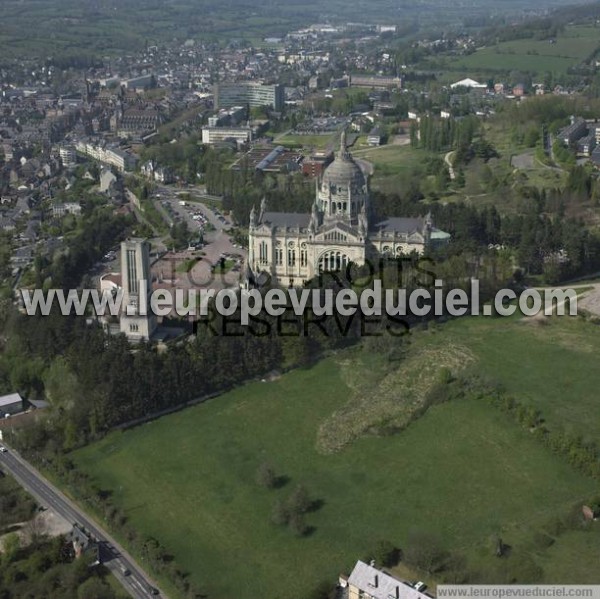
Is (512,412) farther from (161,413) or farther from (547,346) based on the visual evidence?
(161,413)

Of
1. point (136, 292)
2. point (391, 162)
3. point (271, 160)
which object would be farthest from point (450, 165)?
point (136, 292)

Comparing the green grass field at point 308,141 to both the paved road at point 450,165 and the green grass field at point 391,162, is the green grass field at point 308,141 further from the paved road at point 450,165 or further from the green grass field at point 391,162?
the paved road at point 450,165

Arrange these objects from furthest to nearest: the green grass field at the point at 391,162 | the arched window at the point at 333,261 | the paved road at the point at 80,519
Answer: the green grass field at the point at 391,162 < the arched window at the point at 333,261 < the paved road at the point at 80,519

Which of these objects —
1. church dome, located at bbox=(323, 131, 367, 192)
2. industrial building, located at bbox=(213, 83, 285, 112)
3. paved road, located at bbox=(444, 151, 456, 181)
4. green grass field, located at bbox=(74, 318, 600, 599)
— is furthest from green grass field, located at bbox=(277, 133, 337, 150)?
green grass field, located at bbox=(74, 318, 600, 599)

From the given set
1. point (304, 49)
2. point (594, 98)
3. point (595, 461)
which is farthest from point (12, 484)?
point (304, 49)

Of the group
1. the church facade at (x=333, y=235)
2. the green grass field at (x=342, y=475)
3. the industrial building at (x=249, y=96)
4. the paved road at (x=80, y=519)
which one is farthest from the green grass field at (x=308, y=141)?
the paved road at (x=80, y=519)

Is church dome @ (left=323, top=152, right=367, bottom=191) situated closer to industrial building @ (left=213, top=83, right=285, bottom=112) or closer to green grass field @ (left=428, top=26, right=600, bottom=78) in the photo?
industrial building @ (left=213, top=83, right=285, bottom=112)

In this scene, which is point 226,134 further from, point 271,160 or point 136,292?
Answer: point 136,292
